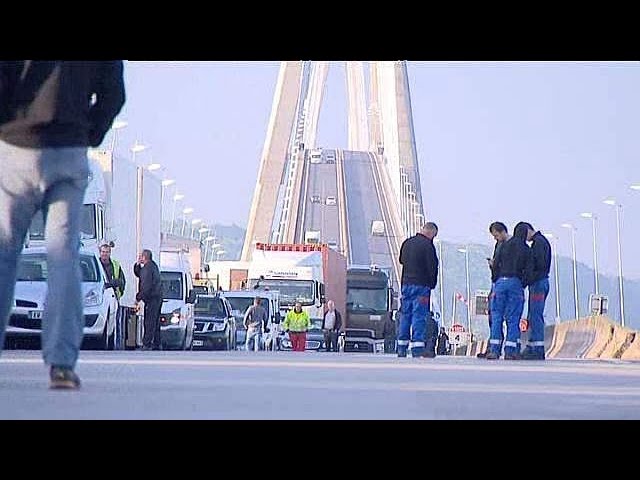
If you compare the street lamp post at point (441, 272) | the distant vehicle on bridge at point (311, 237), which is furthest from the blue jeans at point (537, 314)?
the distant vehicle on bridge at point (311, 237)

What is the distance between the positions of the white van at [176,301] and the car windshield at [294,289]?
17.6ft

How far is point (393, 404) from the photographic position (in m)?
6.09

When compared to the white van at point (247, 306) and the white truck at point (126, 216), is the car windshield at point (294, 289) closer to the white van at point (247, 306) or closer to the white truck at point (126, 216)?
the white van at point (247, 306)

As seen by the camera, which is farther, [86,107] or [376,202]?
[376,202]

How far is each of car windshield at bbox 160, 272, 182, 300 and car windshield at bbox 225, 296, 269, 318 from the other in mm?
1851

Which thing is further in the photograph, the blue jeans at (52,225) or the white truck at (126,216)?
the white truck at (126,216)

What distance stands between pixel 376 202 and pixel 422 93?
25.5 ft

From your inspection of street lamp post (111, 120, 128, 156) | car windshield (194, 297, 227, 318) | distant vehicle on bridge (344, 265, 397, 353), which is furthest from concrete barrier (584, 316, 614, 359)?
street lamp post (111, 120, 128, 156)

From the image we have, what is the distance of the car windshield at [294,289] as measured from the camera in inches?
751

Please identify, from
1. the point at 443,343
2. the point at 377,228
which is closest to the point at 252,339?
the point at 377,228
